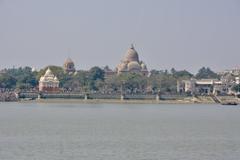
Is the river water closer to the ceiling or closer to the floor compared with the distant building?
closer to the floor

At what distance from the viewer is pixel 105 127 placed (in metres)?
64.8

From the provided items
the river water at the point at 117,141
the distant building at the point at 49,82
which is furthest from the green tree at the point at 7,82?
the river water at the point at 117,141

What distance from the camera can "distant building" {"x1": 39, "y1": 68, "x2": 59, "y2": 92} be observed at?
173 m

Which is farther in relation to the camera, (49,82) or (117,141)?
(49,82)

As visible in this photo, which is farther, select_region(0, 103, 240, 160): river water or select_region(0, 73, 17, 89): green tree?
select_region(0, 73, 17, 89): green tree

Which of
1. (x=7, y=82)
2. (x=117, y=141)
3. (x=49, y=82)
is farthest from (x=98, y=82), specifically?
(x=117, y=141)

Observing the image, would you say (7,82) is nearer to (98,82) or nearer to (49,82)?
(49,82)

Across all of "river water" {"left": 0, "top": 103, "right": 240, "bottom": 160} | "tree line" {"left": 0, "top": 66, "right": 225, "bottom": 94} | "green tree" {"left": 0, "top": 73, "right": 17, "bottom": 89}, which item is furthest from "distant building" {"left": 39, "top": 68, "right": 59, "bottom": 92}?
Answer: "river water" {"left": 0, "top": 103, "right": 240, "bottom": 160}

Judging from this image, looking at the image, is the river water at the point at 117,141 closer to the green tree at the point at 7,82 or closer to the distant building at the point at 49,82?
the distant building at the point at 49,82

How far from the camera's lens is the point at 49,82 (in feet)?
586

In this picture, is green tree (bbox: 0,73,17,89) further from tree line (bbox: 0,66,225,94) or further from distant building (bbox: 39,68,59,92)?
distant building (bbox: 39,68,59,92)

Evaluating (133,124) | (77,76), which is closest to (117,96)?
(77,76)

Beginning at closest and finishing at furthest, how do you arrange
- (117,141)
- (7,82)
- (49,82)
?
(117,141), (49,82), (7,82)

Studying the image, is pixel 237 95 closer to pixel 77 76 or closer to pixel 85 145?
pixel 77 76
